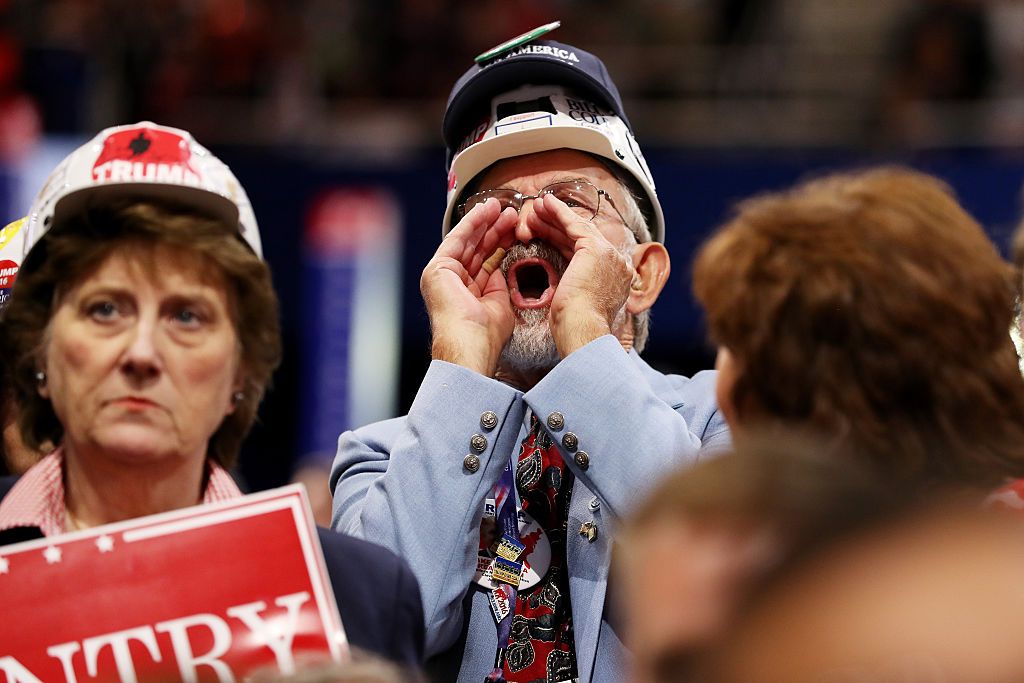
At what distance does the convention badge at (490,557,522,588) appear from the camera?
1.91 m

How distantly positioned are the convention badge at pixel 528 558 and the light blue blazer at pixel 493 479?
25 mm

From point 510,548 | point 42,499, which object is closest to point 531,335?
point 510,548

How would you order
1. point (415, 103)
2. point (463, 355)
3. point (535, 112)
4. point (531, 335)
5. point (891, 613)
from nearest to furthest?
point (891, 613) → point (463, 355) → point (531, 335) → point (535, 112) → point (415, 103)

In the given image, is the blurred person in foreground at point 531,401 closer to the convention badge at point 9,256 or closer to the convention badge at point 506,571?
the convention badge at point 506,571

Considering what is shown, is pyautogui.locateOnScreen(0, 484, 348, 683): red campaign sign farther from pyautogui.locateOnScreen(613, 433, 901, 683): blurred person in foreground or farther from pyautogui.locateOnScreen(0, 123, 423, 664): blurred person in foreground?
pyautogui.locateOnScreen(613, 433, 901, 683): blurred person in foreground

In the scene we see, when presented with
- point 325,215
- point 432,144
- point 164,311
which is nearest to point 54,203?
point 164,311

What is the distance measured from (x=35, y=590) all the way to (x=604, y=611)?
735mm

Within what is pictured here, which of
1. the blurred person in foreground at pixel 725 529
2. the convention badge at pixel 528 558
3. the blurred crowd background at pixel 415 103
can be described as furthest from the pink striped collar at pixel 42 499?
the blurred crowd background at pixel 415 103

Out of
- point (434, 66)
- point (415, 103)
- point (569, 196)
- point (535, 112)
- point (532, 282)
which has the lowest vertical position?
point (532, 282)

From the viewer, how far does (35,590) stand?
1.49 metres

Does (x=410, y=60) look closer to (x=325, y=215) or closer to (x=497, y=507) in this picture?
(x=325, y=215)

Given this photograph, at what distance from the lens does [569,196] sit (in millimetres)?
2199

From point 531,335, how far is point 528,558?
36cm

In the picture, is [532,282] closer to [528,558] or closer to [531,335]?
[531,335]
